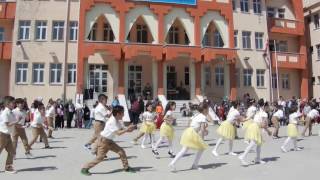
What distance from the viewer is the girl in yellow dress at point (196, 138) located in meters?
10.7

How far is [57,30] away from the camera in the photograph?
115ft

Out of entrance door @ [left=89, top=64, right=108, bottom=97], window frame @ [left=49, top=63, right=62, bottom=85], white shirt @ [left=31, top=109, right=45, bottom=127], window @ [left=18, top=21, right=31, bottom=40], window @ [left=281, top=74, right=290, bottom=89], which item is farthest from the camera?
window @ [left=281, top=74, right=290, bottom=89]

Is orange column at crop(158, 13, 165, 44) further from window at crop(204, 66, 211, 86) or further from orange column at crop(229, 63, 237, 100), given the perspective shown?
orange column at crop(229, 63, 237, 100)

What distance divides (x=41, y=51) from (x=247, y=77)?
18.5 meters

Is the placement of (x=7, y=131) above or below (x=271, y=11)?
below

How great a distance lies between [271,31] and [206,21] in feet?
26.0

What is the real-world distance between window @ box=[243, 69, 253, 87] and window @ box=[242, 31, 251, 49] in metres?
2.25

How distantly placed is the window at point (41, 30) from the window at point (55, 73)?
2.43 metres

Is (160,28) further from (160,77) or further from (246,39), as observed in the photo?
(246,39)

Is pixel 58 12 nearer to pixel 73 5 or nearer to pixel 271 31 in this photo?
pixel 73 5

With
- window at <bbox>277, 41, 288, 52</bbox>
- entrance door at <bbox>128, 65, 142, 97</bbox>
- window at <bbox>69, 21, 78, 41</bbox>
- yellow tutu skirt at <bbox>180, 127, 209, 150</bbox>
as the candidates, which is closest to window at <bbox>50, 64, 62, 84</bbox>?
window at <bbox>69, 21, 78, 41</bbox>

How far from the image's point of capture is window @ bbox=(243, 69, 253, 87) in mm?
39469

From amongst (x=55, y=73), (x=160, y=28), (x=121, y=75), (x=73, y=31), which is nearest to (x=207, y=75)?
(x=160, y=28)

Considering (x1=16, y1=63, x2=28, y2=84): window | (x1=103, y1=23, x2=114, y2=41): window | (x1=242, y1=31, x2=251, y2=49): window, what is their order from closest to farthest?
1. (x1=16, y1=63, x2=28, y2=84): window
2. (x1=103, y1=23, x2=114, y2=41): window
3. (x1=242, y1=31, x2=251, y2=49): window
